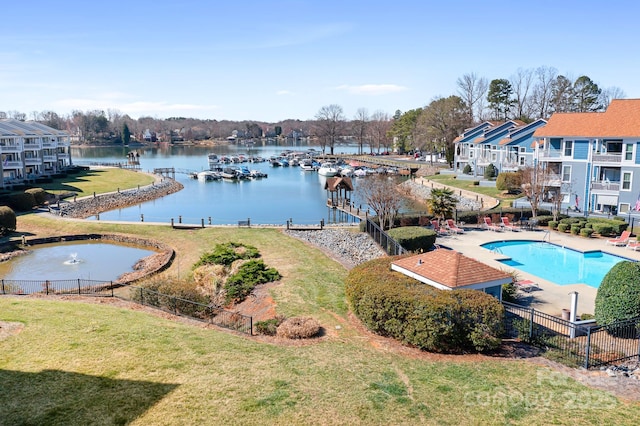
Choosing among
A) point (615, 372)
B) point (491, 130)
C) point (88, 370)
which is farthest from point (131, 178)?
point (615, 372)

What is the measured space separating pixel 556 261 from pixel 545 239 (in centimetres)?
463

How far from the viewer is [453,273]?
58.1 ft

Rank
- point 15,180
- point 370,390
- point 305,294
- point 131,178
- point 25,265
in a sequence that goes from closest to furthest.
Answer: point 370,390, point 305,294, point 25,265, point 15,180, point 131,178

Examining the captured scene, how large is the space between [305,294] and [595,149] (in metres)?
32.1

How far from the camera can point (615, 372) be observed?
13469 millimetres

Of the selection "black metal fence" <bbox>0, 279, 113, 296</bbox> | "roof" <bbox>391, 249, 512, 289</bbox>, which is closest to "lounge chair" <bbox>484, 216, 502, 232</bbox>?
"roof" <bbox>391, 249, 512, 289</bbox>

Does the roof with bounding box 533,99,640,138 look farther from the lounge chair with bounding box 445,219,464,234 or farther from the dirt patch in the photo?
the dirt patch

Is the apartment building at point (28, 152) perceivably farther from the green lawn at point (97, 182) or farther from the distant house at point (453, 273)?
the distant house at point (453, 273)

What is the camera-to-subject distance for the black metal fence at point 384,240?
92.9ft

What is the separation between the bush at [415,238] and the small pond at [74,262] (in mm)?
17662

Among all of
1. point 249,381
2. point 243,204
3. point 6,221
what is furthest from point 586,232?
point 6,221

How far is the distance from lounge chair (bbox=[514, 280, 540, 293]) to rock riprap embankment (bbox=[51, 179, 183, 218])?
A: 42631 millimetres

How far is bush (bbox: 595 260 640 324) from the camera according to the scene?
16.4m

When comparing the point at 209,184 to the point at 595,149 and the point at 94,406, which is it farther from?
the point at 94,406
